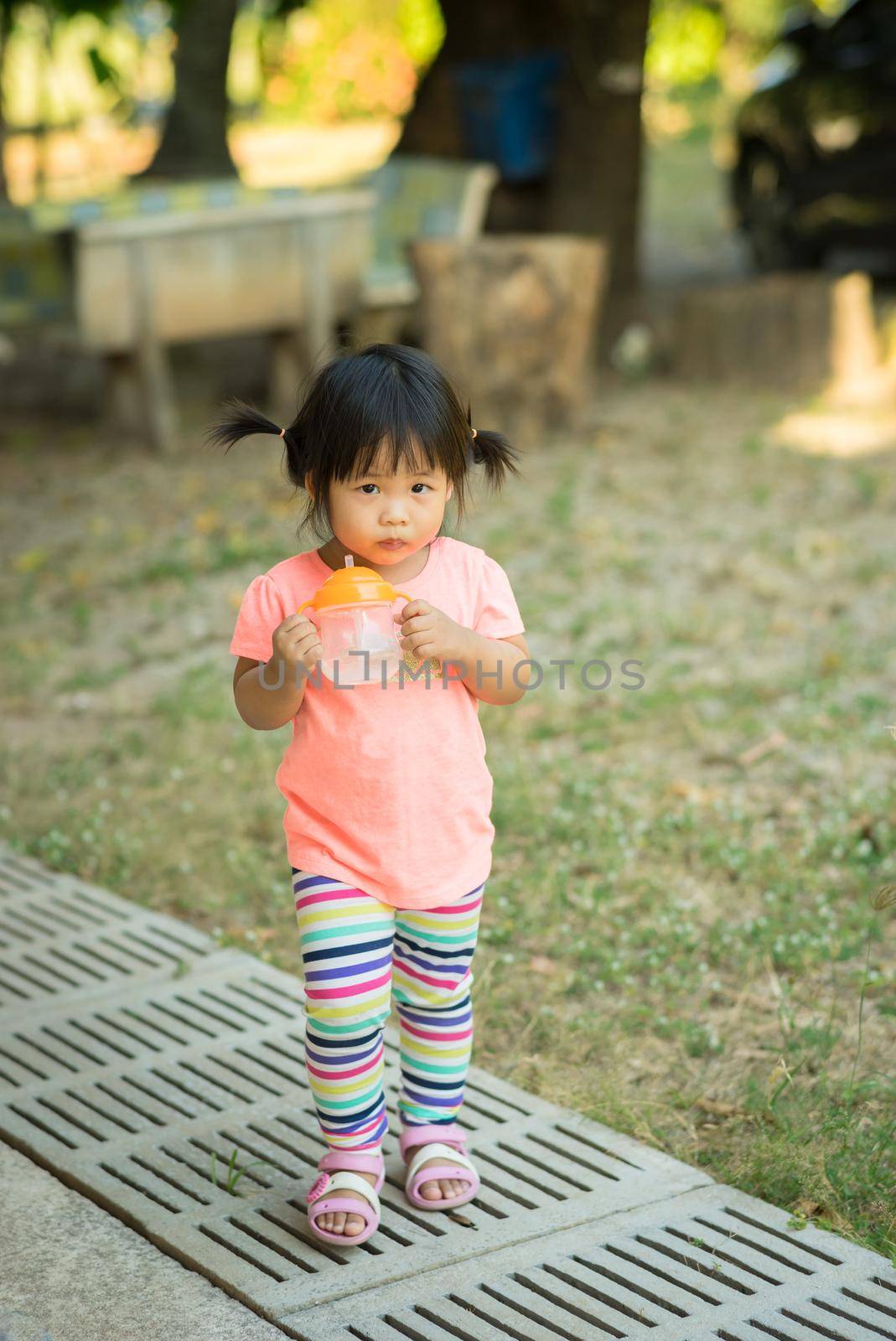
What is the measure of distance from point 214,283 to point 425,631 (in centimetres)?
645

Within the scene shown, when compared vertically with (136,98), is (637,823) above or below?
below

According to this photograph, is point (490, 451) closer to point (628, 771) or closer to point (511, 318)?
point (628, 771)

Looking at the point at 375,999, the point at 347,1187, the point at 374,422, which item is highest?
the point at 374,422

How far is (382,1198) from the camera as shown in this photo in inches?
99.2

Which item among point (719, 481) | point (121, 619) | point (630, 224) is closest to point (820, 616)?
point (719, 481)

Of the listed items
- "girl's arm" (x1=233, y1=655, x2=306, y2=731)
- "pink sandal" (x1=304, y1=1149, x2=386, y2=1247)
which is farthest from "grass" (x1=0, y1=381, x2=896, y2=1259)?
"girl's arm" (x1=233, y1=655, x2=306, y2=731)

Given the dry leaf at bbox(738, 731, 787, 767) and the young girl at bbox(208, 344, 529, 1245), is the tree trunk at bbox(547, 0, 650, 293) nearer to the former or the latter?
the dry leaf at bbox(738, 731, 787, 767)

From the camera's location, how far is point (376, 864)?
2299 mm

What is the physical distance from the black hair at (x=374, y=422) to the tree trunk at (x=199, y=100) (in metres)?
8.09

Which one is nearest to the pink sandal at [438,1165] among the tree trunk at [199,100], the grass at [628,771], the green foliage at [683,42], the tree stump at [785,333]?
the grass at [628,771]

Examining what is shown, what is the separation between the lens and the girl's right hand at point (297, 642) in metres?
2.17

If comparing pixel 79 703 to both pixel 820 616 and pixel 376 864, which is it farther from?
pixel 376 864

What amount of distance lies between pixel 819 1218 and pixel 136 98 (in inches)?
678

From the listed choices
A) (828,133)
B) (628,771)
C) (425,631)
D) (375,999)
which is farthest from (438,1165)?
(828,133)
